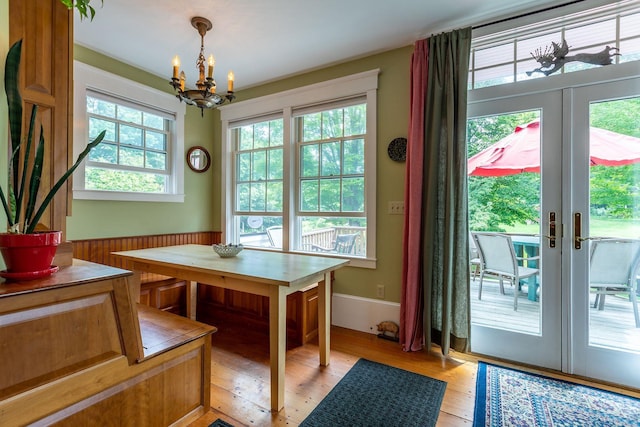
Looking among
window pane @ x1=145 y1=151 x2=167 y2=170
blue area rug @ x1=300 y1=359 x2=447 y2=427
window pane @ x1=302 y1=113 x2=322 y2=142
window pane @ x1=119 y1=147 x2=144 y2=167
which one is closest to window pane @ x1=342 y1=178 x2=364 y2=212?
window pane @ x1=302 y1=113 x2=322 y2=142

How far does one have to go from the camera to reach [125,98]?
2945 mm

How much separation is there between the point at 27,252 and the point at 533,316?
9.46ft

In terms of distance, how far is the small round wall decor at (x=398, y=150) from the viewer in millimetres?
2559

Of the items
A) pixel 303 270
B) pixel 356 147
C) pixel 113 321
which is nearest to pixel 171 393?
pixel 113 321

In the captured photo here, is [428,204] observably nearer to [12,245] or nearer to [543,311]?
[543,311]

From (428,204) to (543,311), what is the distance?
1.10 meters

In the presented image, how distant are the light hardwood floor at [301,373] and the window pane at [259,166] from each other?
67.5 inches

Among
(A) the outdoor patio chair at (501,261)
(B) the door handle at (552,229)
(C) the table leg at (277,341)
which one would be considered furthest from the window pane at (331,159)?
(B) the door handle at (552,229)

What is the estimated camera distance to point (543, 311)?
2.11 m

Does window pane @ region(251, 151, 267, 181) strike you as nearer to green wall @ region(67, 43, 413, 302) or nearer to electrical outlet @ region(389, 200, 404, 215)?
green wall @ region(67, 43, 413, 302)

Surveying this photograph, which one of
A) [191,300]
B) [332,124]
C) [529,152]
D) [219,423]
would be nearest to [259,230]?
[191,300]

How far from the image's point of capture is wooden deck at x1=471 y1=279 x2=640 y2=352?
6.24 feet

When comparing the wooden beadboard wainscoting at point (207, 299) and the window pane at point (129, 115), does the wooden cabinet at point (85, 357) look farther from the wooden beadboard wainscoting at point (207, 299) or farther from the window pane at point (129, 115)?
the window pane at point (129, 115)

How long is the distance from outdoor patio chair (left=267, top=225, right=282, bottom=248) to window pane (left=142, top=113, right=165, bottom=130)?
1696mm
